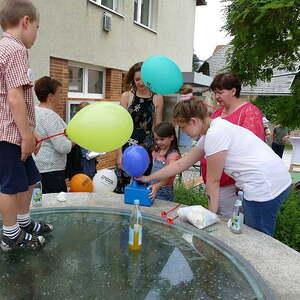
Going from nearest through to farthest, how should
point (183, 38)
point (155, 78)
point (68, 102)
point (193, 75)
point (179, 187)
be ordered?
point (155, 78) → point (179, 187) → point (68, 102) → point (193, 75) → point (183, 38)

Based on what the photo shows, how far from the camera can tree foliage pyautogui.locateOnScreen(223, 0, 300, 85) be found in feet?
10.3

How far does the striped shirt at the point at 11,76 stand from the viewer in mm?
1913

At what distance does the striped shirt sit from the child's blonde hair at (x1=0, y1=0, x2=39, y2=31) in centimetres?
8

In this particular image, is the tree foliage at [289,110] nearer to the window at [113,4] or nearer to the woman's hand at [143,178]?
the woman's hand at [143,178]

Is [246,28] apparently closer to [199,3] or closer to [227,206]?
[227,206]

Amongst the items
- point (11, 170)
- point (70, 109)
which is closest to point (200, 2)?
point (70, 109)

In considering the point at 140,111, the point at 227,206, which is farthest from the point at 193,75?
the point at 227,206

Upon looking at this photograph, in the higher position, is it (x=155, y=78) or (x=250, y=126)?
(x=155, y=78)

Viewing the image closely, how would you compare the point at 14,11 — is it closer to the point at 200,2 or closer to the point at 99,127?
the point at 99,127

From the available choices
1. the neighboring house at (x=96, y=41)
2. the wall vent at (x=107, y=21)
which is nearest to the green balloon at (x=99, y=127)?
the neighboring house at (x=96, y=41)

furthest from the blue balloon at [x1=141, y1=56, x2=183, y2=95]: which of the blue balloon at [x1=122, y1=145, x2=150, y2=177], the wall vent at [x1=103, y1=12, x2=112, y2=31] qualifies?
the wall vent at [x1=103, y1=12, x2=112, y2=31]

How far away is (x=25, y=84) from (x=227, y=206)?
177 cm

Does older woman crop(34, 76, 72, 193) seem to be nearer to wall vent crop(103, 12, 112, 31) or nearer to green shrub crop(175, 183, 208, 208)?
green shrub crop(175, 183, 208, 208)

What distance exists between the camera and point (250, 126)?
2748mm
